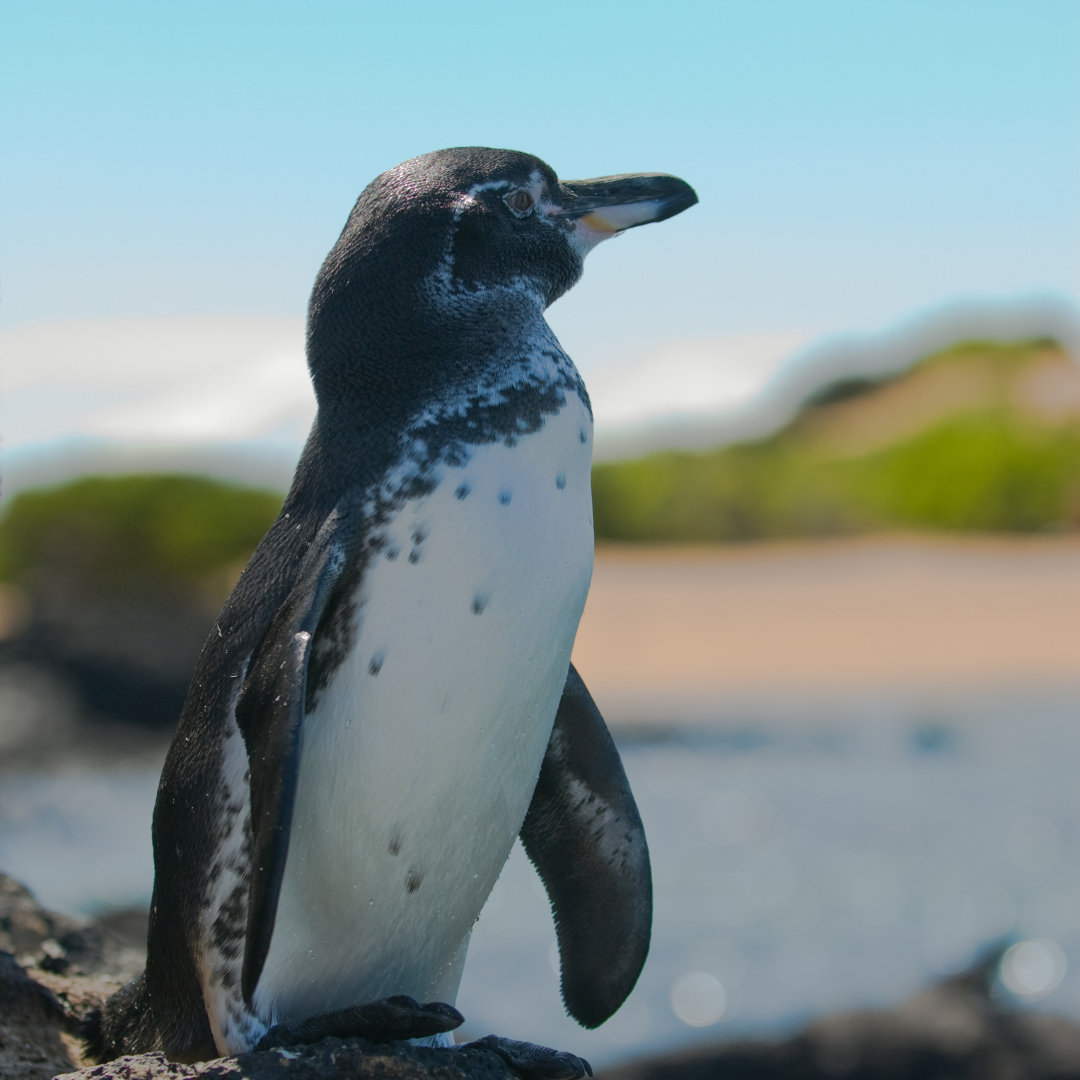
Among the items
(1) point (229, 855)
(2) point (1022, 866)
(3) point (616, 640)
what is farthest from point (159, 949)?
(3) point (616, 640)

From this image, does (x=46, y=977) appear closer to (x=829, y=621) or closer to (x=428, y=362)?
(x=428, y=362)

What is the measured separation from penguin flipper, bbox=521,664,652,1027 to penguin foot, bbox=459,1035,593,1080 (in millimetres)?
448

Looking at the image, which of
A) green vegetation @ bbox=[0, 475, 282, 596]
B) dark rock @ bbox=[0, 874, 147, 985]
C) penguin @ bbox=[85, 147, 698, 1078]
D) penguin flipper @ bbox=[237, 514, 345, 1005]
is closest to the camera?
penguin flipper @ bbox=[237, 514, 345, 1005]

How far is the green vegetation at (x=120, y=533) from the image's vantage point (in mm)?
18359

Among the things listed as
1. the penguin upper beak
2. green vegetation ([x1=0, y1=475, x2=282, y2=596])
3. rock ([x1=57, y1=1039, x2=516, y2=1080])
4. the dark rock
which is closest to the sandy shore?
green vegetation ([x1=0, y1=475, x2=282, y2=596])

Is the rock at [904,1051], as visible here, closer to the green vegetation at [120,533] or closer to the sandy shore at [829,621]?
the sandy shore at [829,621]

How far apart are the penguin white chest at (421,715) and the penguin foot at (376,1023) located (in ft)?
0.28

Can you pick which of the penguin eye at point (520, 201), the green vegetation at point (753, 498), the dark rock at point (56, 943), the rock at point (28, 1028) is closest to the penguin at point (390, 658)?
the penguin eye at point (520, 201)

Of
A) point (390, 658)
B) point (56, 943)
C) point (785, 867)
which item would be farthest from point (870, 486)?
point (390, 658)

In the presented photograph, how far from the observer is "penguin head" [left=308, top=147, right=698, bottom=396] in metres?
2.20

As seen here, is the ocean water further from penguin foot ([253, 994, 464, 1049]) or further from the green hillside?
the green hillside

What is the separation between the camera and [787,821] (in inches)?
397

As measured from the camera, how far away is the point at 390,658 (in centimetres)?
199

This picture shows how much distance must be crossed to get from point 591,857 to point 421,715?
30.0 inches
